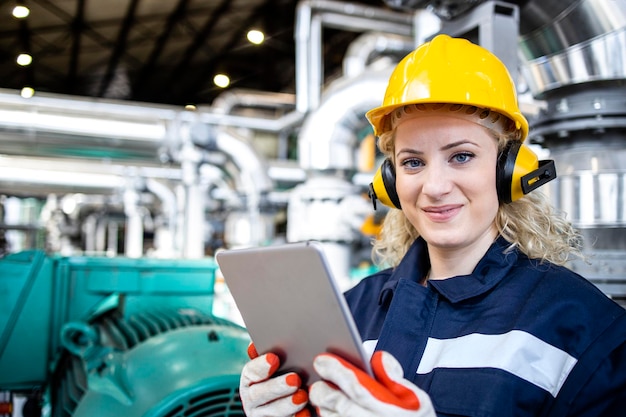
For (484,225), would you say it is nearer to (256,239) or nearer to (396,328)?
(396,328)

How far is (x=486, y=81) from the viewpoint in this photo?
0.91m

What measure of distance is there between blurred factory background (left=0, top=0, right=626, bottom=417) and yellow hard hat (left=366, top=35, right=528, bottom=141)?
2.10 ft

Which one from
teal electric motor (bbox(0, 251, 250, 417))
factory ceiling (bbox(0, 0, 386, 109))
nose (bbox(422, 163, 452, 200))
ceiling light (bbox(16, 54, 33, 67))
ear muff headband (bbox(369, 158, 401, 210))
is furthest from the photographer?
factory ceiling (bbox(0, 0, 386, 109))

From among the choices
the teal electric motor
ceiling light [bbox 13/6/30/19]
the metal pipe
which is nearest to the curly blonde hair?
the teal electric motor

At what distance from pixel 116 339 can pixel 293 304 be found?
4.89ft

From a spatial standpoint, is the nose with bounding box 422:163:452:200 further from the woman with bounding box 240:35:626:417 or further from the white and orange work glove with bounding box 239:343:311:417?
the white and orange work glove with bounding box 239:343:311:417

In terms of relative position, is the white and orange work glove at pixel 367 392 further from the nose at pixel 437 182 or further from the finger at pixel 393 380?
the nose at pixel 437 182

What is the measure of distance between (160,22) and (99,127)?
218cm

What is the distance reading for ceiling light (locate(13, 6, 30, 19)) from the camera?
186 centimetres

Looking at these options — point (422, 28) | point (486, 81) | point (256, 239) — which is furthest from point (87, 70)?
point (486, 81)

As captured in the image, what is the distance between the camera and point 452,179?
893 mm

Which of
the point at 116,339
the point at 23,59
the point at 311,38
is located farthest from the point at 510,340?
the point at 311,38

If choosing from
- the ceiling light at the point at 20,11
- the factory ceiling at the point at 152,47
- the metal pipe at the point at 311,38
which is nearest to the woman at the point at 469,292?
the ceiling light at the point at 20,11

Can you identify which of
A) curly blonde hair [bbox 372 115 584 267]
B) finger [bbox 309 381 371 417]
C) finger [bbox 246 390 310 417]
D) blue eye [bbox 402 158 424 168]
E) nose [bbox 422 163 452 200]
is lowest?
finger [bbox 246 390 310 417]
